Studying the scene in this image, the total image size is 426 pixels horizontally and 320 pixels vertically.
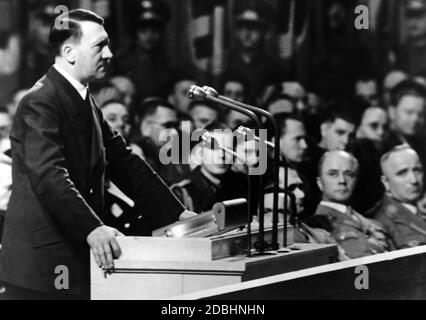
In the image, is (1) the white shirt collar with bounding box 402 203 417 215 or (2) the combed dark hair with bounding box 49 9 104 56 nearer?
(2) the combed dark hair with bounding box 49 9 104 56

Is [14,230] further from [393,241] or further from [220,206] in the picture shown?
[393,241]

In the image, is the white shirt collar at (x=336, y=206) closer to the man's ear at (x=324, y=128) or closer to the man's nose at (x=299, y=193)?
the man's nose at (x=299, y=193)

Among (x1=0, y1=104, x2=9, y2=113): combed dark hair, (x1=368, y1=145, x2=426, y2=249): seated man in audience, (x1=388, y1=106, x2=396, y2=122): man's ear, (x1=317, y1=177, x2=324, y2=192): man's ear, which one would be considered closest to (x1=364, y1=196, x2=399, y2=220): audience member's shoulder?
(x1=368, y1=145, x2=426, y2=249): seated man in audience

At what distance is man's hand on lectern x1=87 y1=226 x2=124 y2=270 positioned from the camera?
10.5 feet

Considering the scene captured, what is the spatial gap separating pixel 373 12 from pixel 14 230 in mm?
2791

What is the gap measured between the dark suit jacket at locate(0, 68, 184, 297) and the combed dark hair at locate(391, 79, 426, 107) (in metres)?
2.05

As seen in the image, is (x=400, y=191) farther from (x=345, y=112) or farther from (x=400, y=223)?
(x=345, y=112)

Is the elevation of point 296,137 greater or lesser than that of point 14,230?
greater

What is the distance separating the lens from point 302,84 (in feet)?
17.8

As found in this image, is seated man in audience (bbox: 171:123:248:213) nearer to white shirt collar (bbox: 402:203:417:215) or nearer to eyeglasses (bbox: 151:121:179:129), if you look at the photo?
eyeglasses (bbox: 151:121:179:129)

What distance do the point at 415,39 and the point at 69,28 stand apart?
2.48 m

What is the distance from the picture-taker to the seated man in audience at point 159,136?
5.02 meters

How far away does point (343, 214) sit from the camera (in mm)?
5398
